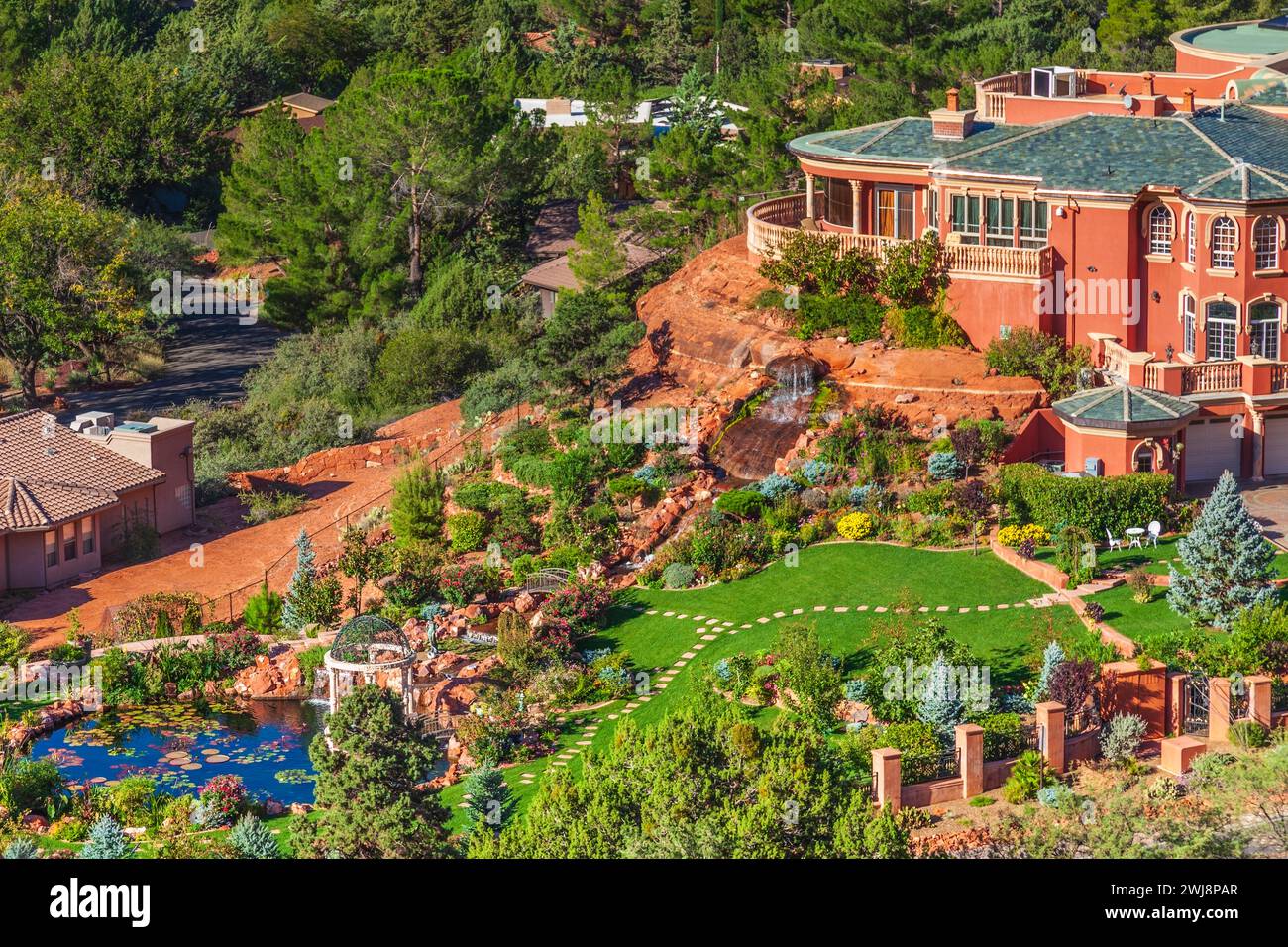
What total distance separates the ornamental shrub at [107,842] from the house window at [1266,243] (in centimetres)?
3078

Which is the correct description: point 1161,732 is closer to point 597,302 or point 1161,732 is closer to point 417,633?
point 417,633

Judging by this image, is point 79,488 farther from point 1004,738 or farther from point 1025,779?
point 1025,779

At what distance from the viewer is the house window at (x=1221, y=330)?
55250 millimetres

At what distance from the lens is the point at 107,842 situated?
124ft

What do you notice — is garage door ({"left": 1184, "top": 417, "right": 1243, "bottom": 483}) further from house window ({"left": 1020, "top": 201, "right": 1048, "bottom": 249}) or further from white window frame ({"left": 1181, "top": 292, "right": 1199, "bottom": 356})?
house window ({"left": 1020, "top": 201, "right": 1048, "bottom": 249})

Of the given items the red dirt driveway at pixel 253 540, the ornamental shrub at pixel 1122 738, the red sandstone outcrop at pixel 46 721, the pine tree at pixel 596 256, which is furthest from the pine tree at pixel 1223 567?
the pine tree at pixel 596 256

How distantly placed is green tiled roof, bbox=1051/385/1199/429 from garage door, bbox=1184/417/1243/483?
1125 mm

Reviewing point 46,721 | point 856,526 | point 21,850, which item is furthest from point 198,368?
point 21,850

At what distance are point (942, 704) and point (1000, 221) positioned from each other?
20.8 m

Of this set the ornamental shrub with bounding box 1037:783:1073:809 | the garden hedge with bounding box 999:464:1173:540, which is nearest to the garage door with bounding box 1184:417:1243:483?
the garden hedge with bounding box 999:464:1173:540

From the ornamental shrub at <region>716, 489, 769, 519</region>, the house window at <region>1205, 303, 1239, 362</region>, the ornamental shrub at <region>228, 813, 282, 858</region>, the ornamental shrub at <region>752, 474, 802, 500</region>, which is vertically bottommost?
the ornamental shrub at <region>228, 813, 282, 858</region>

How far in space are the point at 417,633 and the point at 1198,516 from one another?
17.7 metres

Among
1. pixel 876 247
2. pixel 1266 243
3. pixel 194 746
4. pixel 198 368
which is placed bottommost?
pixel 194 746

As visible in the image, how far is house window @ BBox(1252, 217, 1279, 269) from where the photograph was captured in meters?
54.8
